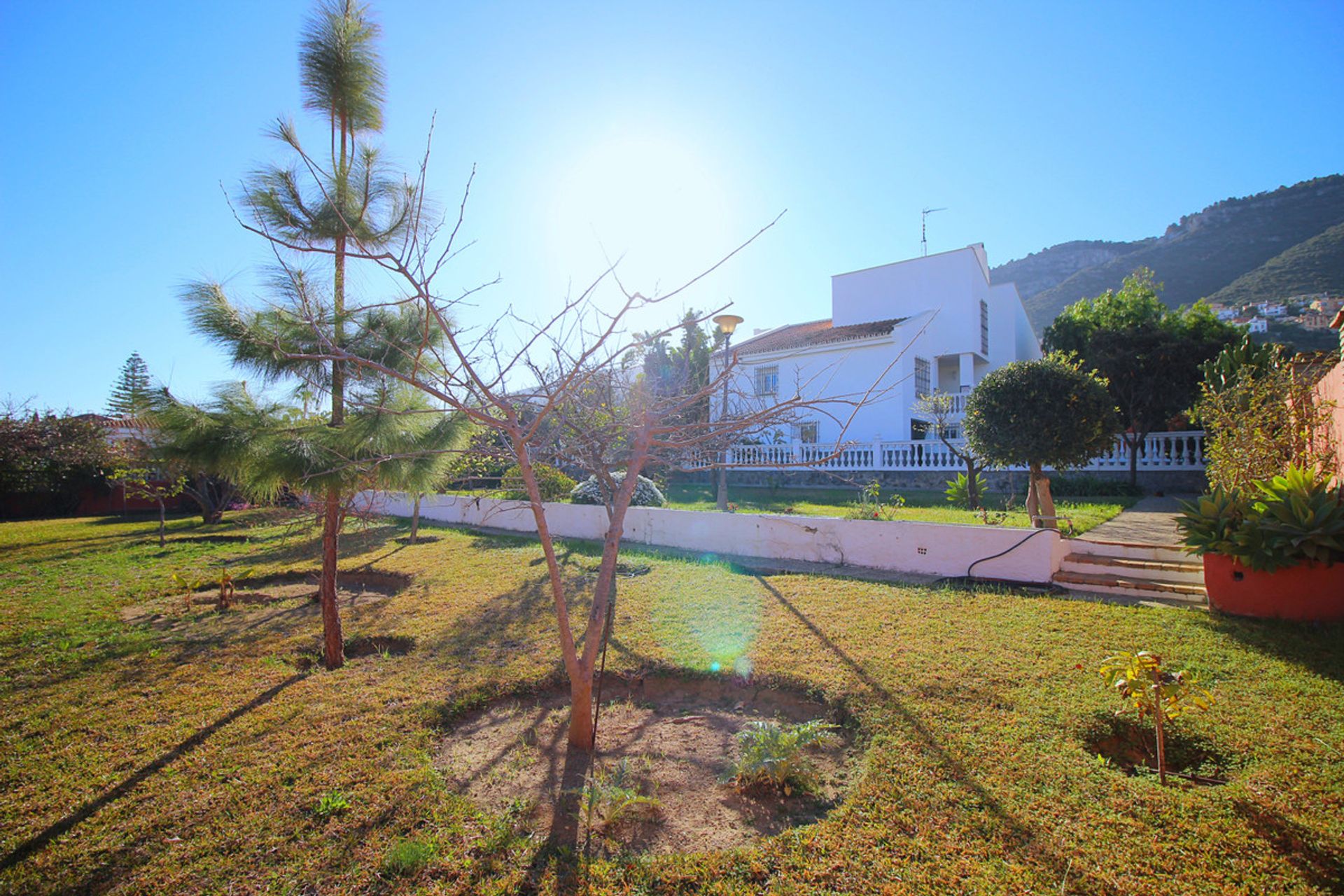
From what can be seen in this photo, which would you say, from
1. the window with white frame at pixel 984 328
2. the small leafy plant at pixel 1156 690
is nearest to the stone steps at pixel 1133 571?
the small leafy plant at pixel 1156 690

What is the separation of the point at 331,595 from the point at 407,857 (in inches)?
119

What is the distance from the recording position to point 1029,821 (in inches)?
99.7

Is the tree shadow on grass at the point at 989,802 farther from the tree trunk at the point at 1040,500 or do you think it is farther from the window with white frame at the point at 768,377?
the window with white frame at the point at 768,377

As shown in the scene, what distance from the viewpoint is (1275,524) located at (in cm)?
497

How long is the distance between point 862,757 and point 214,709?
4232 mm

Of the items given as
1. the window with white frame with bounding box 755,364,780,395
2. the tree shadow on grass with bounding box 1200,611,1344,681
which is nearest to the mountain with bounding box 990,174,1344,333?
the window with white frame with bounding box 755,364,780,395

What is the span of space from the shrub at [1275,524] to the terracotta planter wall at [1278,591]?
80 millimetres

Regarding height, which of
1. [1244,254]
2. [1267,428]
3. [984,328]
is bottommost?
[1267,428]

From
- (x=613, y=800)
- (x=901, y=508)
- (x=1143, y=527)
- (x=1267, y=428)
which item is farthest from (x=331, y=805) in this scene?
(x=901, y=508)

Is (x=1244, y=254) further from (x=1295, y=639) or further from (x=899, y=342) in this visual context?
(x=1295, y=639)

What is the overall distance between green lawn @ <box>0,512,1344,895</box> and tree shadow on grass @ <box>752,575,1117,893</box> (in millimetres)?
15

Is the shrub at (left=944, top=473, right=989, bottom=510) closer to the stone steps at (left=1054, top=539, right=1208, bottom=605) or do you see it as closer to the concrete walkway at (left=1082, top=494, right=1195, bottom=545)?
the concrete walkway at (left=1082, top=494, right=1195, bottom=545)

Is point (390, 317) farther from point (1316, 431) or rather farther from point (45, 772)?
point (1316, 431)

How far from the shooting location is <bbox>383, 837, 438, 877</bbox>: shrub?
2.40 meters
